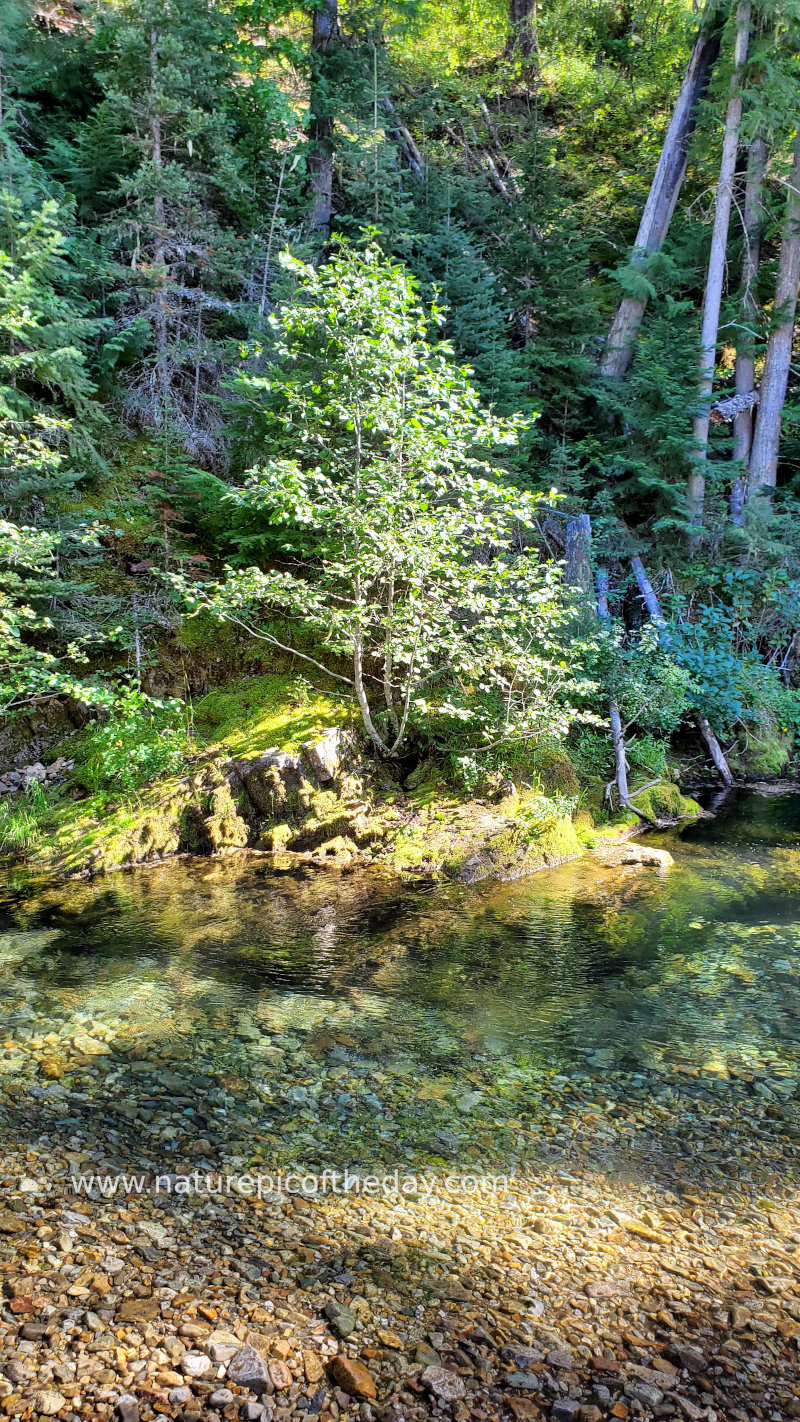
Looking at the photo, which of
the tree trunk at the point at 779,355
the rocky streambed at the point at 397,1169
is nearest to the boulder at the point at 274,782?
the rocky streambed at the point at 397,1169

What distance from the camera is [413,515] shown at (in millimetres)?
7648

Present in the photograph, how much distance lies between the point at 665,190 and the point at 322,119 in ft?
22.5

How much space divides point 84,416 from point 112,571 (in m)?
2.04

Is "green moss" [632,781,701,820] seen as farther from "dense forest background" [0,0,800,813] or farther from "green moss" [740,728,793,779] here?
"green moss" [740,728,793,779]

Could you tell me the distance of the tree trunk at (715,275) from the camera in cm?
1254

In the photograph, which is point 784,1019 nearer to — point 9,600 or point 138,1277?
point 138,1277

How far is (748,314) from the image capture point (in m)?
13.7

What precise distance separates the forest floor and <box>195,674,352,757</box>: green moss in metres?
4.72

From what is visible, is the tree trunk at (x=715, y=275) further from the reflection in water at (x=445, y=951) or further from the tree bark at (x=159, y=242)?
the tree bark at (x=159, y=242)

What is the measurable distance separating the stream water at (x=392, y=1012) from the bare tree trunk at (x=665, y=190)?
36.0 feet

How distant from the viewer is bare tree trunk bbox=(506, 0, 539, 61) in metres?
18.6

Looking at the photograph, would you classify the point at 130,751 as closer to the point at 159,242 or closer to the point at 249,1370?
the point at 249,1370

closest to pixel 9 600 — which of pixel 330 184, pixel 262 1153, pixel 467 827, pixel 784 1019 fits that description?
pixel 467 827

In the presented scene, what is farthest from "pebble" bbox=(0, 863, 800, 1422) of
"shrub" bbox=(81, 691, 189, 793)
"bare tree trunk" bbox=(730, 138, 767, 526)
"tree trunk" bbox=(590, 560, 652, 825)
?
"bare tree trunk" bbox=(730, 138, 767, 526)
